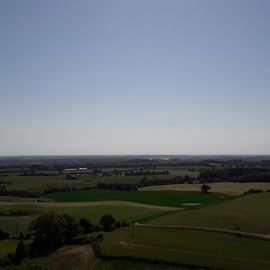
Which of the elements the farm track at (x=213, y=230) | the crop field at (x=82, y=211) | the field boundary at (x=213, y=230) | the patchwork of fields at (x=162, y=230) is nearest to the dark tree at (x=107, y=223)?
the patchwork of fields at (x=162, y=230)

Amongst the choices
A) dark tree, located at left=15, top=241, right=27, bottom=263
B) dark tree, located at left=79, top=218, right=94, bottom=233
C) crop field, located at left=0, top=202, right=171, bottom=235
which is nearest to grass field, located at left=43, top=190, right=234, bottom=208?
crop field, located at left=0, top=202, right=171, bottom=235

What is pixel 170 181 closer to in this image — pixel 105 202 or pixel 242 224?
pixel 105 202

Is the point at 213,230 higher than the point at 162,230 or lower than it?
higher

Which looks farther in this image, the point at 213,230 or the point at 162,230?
the point at 162,230

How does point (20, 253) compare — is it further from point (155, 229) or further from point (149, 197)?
point (149, 197)

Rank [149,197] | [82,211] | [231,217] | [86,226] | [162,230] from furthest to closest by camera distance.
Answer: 1. [149,197]
2. [82,211]
3. [231,217]
4. [86,226]
5. [162,230]

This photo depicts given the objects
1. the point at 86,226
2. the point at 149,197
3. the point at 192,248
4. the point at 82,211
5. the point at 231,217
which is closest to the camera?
the point at 192,248

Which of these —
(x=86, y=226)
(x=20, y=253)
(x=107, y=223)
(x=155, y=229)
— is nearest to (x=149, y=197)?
(x=107, y=223)
